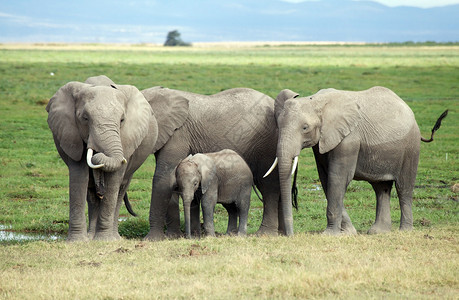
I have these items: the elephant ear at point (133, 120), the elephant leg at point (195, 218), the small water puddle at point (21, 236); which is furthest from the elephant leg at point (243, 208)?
the small water puddle at point (21, 236)

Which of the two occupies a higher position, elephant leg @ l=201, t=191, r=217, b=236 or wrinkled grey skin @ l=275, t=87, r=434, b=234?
wrinkled grey skin @ l=275, t=87, r=434, b=234

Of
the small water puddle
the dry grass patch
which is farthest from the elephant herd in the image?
the small water puddle

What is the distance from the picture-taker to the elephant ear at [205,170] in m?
10.0

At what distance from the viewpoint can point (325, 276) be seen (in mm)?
7449

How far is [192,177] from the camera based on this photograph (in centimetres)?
995

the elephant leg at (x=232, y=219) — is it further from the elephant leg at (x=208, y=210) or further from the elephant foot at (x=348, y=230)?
the elephant foot at (x=348, y=230)

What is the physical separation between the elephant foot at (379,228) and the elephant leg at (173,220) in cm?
271

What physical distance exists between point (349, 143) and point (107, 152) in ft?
10.7

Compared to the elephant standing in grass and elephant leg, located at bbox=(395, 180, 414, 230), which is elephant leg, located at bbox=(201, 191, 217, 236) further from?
elephant leg, located at bbox=(395, 180, 414, 230)

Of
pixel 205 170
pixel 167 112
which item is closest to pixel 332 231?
pixel 205 170

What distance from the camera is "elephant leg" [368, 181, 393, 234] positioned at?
1067 centimetres

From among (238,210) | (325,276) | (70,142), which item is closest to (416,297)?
(325,276)

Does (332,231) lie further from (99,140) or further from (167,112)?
(99,140)

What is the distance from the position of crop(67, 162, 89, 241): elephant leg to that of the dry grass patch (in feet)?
1.21
